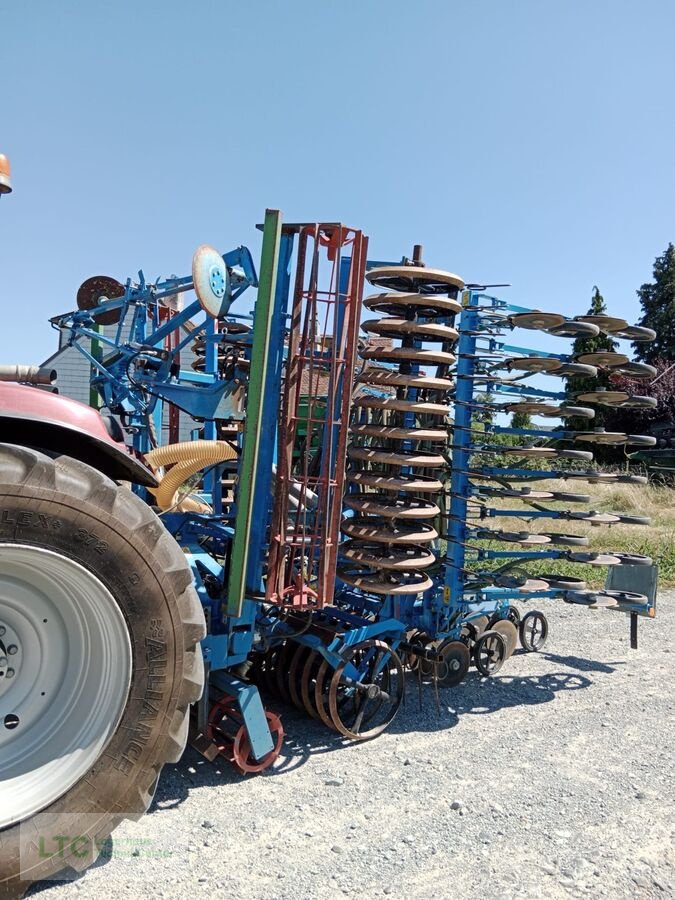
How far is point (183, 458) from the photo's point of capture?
3.88m

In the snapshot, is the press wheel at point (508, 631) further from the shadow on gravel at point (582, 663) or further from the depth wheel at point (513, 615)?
→ the shadow on gravel at point (582, 663)

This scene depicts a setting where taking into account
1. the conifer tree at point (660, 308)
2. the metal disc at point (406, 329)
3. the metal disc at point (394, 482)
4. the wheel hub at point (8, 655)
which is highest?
the conifer tree at point (660, 308)

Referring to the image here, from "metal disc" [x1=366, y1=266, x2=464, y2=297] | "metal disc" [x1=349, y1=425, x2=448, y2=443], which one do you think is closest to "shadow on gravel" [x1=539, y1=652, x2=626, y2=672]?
"metal disc" [x1=349, y1=425, x2=448, y2=443]

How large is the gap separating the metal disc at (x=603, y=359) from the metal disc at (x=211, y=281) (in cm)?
236

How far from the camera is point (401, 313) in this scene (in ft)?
14.1

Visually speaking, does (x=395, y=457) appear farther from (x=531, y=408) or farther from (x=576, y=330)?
(x=576, y=330)

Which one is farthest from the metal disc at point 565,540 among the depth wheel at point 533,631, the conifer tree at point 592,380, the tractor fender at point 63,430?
the conifer tree at point 592,380

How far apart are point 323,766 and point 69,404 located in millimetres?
2234

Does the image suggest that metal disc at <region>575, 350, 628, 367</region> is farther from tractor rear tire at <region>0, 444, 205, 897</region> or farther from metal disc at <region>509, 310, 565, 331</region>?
tractor rear tire at <region>0, 444, 205, 897</region>

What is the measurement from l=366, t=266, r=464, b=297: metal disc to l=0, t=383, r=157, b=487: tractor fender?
6.21ft

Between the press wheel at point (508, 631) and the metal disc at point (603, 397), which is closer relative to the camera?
the metal disc at point (603, 397)

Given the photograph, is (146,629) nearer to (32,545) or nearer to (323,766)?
(32,545)

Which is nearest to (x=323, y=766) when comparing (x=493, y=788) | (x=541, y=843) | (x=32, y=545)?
(x=493, y=788)

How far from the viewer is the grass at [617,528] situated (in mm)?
9008
